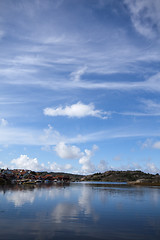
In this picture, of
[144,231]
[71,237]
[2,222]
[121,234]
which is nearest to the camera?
[71,237]

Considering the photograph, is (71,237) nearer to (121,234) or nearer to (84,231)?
(84,231)

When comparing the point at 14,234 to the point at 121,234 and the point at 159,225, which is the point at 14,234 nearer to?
the point at 121,234

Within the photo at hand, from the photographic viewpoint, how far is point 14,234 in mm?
30359

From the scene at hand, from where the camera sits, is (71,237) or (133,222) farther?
(133,222)

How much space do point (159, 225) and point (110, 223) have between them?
8.98 meters

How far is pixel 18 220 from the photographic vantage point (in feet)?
130

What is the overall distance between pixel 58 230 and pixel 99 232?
254 inches

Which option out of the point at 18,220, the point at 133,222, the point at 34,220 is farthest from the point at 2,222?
the point at 133,222

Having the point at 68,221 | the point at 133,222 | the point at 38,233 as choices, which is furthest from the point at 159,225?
the point at 38,233

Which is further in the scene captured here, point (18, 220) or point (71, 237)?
point (18, 220)

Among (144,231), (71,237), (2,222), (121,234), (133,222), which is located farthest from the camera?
(133,222)

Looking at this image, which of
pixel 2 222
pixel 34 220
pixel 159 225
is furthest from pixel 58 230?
pixel 159 225

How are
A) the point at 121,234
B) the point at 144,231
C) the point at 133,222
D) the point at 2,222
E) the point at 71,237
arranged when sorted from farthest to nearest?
the point at 133,222 < the point at 2,222 < the point at 144,231 < the point at 121,234 < the point at 71,237

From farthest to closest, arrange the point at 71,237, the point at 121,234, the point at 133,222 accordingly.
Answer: the point at 133,222 < the point at 121,234 < the point at 71,237
